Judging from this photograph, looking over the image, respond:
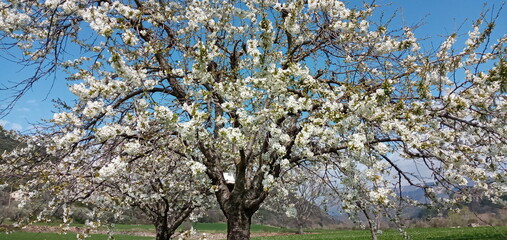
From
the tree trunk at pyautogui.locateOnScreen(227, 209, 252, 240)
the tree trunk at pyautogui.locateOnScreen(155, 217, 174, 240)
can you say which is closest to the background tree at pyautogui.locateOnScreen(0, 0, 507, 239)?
the tree trunk at pyautogui.locateOnScreen(227, 209, 252, 240)

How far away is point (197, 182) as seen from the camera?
8.11m

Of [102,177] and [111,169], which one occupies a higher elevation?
[111,169]

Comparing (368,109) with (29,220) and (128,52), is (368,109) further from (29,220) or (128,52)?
(29,220)

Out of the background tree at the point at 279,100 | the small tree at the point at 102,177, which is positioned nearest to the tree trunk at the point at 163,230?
the small tree at the point at 102,177

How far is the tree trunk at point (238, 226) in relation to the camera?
245 inches

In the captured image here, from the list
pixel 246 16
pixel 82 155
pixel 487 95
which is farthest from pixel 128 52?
pixel 487 95

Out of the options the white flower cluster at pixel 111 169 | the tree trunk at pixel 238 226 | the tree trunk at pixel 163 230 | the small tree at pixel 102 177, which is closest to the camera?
the white flower cluster at pixel 111 169

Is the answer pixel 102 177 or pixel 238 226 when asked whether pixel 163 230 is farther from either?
pixel 102 177

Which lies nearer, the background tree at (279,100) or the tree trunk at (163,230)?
the background tree at (279,100)

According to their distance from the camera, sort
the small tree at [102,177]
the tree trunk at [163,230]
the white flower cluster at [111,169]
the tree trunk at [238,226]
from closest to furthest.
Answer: the white flower cluster at [111,169], the small tree at [102,177], the tree trunk at [238,226], the tree trunk at [163,230]

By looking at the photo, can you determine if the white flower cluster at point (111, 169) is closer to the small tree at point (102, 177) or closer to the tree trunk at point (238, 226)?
the small tree at point (102, 177)

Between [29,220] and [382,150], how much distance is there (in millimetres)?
6070

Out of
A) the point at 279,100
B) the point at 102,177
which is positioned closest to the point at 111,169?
the point at 102,177

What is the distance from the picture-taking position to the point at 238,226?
6246mm
